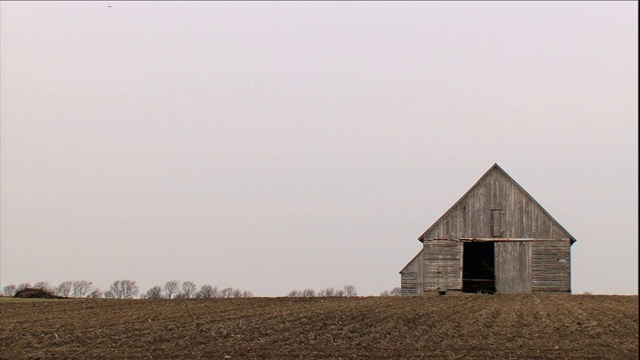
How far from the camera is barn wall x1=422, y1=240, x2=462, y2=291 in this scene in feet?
137

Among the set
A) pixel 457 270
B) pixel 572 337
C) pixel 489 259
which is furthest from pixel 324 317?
pixel 489 259

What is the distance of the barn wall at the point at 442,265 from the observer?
137 ft

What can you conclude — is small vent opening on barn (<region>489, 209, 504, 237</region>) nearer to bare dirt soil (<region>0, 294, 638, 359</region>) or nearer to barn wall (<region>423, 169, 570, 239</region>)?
barn wall (<region>423, 169, 570, 239</region>)

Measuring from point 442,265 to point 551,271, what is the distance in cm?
548

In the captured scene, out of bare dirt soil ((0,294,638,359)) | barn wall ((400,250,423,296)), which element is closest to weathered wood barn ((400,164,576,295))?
barn wall ((400,250,423,296))

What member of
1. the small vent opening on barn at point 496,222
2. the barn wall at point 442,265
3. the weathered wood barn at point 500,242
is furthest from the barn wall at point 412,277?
the small vent opening on barn at point 496,222

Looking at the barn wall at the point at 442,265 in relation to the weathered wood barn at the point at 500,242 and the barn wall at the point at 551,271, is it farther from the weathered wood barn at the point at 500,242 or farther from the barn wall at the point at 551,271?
the barn wall at the point at 551,271

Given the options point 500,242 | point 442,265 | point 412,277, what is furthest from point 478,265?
point 500,242

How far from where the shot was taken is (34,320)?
28047 mm

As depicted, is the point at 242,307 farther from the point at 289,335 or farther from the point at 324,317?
the point at 289,335

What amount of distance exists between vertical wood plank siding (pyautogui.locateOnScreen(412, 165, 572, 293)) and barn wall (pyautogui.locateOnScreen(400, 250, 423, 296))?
0.75ft

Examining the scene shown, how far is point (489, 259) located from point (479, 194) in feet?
27.2

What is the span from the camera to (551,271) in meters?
40.8

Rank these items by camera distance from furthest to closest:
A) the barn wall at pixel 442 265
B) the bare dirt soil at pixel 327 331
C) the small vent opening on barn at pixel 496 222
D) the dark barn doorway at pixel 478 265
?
1. the dark barn doorway at pixel 478 265
2. the barn wall at pixel 442 265
3. the small vent opening on barn at pixel 496 222
4. the bare dirt soil at pixel 327 331
